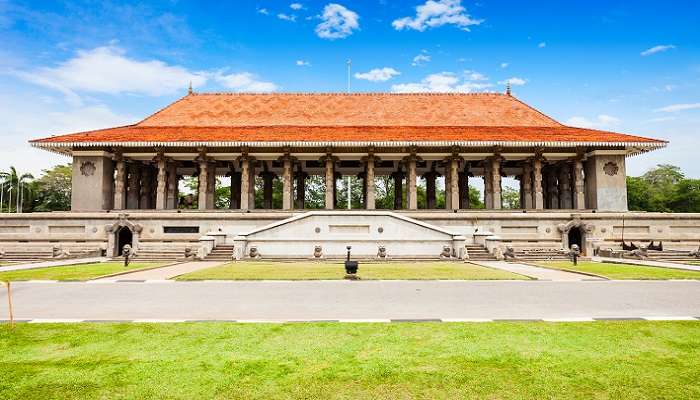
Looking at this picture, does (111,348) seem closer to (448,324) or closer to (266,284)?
(448,324)

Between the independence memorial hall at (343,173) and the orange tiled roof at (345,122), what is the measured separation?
0.49 feet

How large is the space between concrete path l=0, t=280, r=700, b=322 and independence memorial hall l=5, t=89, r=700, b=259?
10101 mm

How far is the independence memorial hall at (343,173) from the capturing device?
23.0 meters

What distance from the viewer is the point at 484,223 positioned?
1028 inches

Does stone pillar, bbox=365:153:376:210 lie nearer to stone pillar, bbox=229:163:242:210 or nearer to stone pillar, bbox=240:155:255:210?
stone pillar, bbox=240:155:255:210

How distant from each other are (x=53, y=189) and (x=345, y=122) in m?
53.2

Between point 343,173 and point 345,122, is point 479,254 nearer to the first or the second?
point 345,122

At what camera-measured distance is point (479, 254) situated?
22.4m

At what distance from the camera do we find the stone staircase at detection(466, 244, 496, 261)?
22.0 meters

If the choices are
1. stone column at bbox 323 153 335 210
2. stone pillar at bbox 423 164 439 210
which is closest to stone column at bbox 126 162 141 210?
stone column at bbox 323 153 335 210

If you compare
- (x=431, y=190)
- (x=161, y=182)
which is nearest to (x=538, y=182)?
(x=431, y=190)

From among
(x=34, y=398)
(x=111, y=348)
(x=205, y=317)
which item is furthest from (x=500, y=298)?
(x=34, y=398)

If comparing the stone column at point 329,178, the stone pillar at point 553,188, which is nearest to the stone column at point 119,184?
the stone column at point 329,178

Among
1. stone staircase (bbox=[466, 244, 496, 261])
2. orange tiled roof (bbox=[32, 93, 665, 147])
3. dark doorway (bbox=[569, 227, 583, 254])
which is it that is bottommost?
stone staircase (bbox=[466, 244, 496, 261])
